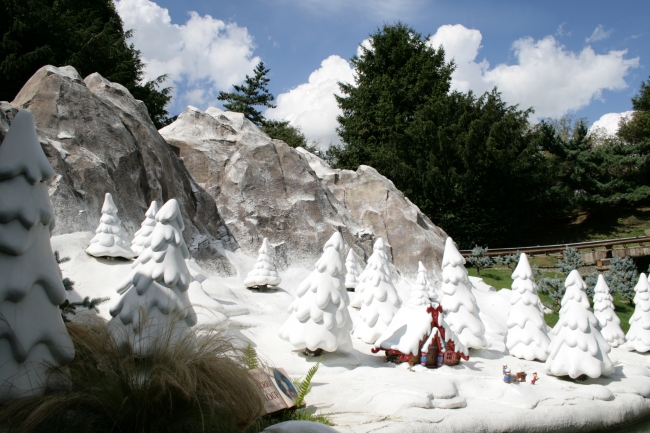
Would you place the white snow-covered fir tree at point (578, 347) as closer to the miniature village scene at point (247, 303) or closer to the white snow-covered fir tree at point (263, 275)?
the miniature village scene at point (247, 303)

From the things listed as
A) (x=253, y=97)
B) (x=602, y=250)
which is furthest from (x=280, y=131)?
(x=602, y=250)

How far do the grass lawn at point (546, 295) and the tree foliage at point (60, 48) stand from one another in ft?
61.7

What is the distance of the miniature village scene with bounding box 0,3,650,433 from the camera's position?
3840 mm

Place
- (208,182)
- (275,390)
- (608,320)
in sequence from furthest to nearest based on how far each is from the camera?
(208,182) → (608,320) → (275,390)

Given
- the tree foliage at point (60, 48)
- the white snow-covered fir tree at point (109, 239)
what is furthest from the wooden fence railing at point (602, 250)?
the tree foliage at point (60, 48)

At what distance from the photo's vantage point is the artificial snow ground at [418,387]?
5.99m

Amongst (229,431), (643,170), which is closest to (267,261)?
(229,431)

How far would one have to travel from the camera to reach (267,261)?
547 inches

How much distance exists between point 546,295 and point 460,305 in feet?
33.3

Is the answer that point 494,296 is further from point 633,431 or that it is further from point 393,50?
point 393,50

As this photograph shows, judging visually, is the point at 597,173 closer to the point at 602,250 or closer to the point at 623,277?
the point at 602,250

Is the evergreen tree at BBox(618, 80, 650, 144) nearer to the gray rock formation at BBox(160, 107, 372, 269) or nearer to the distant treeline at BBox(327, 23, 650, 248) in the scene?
the distant treeline at BBox(327, 23, 650, 248)

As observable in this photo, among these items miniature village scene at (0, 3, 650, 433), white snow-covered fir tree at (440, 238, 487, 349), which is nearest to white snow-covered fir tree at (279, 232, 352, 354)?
miniature village scene at (0, 3, 650, 433)

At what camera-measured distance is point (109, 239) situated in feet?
35.7
